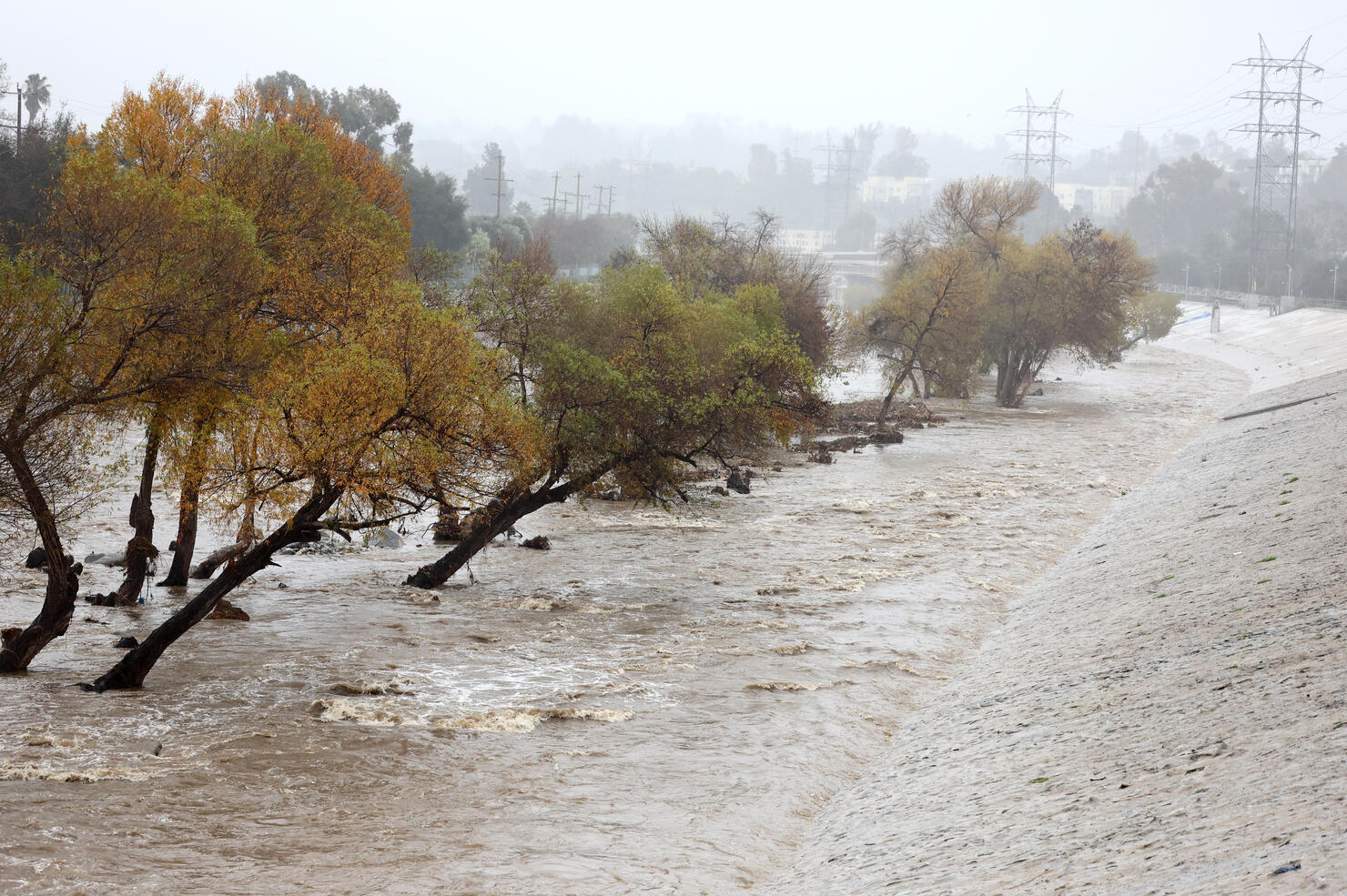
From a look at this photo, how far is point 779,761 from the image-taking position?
18.4 metres

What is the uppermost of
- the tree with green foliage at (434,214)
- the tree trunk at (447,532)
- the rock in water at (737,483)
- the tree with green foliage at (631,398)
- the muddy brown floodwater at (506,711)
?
the tree with green foliage at (434,214)

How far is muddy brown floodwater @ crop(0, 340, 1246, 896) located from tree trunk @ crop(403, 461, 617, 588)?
0.70 metres

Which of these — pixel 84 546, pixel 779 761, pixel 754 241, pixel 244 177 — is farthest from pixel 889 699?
pixel 754 241

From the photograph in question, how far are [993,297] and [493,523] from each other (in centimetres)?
5618

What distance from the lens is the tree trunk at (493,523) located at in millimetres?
30578

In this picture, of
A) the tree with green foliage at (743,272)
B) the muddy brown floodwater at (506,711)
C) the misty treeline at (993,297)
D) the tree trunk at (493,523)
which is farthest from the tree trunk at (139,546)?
the misty treeline at (993,297)

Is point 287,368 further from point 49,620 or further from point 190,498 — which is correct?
point 49,620

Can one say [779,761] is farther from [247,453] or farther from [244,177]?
[244,177]

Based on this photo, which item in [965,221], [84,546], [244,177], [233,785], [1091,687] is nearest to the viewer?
[233,785]

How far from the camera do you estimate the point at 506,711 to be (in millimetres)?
20328

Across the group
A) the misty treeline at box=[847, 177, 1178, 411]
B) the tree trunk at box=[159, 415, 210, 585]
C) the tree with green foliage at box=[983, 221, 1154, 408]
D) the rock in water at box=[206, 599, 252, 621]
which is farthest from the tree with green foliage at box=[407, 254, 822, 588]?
the tree with green foliage at box=[983, 221, 1154, 408]

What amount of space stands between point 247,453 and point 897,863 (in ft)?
46.3

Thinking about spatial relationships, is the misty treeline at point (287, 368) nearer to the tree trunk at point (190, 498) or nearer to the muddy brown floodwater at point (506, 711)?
the tree trunk at point (190, 498)

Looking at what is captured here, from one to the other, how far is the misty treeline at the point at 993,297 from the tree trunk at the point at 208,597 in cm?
4984
